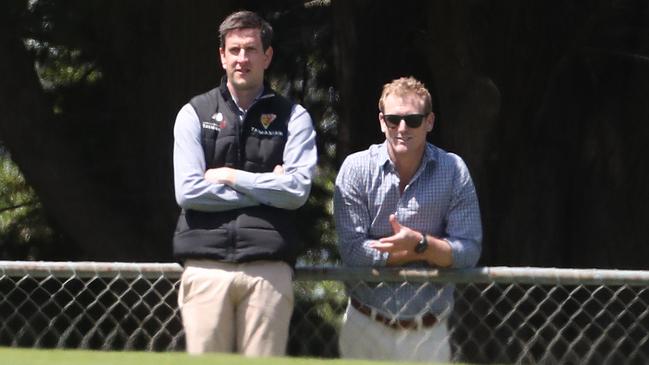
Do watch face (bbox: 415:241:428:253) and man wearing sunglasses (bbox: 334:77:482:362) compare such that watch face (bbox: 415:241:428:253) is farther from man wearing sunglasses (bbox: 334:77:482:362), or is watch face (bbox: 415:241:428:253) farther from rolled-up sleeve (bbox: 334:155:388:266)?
rolled-up sleeve (bbox: 334:155:388:266)

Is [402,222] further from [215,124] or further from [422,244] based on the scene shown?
[215,124]

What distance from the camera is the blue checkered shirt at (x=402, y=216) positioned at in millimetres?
5000

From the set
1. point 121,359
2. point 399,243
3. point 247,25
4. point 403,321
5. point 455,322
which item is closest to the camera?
point 121,359

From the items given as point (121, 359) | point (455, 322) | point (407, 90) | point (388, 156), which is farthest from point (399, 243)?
point (455, 322)

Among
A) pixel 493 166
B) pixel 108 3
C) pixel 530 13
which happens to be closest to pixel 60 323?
pixel 108 3

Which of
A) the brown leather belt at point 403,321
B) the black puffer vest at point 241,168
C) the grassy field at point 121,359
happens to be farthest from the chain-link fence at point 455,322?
the grassy field at point 121,359

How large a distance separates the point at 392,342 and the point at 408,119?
74 cm

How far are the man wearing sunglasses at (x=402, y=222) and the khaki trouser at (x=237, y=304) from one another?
0.28 meters

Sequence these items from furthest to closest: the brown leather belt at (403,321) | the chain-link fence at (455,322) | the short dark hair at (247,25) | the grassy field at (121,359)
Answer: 1. the chain-link fence at (455,322)
2. the short dark hair at (247,25)
3. the brown leather belt at (403,321)
4. the grassy field at (121,359)

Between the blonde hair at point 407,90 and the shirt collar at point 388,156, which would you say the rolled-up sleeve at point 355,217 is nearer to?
the shirt collar at point 388,156

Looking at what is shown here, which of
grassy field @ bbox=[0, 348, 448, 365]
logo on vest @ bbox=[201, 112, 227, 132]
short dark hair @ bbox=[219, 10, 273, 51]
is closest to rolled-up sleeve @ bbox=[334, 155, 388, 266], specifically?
logo on vest @ bbox=[201, 112, 227, 132]

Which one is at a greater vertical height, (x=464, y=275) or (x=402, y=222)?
(x=402, y=222)

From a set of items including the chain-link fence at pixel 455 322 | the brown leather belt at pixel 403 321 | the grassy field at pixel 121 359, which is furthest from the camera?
the chain-link fence at pixel 455 322

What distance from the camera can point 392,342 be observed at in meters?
4.96
